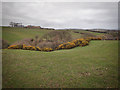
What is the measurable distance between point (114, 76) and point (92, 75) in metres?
1.36

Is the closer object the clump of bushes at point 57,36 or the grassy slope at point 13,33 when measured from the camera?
the grassy slope at point 13,33

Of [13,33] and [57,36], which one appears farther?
[57,36]

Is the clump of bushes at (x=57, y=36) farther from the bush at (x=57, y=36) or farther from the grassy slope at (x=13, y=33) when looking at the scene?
the grassy slope at (x=13, y=33)

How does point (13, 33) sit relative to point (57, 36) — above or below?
below

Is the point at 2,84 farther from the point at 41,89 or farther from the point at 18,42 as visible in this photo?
the point at 18,42

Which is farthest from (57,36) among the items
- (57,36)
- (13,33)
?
(13,33)

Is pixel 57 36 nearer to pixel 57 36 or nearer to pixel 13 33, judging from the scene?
pixel 57 36

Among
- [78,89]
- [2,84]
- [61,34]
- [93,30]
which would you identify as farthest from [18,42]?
[93,30]

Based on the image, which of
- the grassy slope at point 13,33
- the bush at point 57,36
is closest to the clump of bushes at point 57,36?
the bush at point 57,36

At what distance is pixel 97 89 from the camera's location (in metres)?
3.89

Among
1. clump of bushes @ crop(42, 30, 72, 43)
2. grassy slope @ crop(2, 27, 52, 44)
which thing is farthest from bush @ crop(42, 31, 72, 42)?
grassy slope @ crop(2, 27, 52, 44)

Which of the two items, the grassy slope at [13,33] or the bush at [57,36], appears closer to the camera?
the grassy slope at [13,33]

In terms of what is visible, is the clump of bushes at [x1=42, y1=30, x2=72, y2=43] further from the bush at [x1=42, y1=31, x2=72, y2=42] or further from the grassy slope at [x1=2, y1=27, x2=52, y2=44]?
the grassy slope at [x1=2, y1=27, x2=52, y2=44]

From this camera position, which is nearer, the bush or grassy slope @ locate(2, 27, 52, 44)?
grassy slope @ locate(2, 27, 52, 44)
